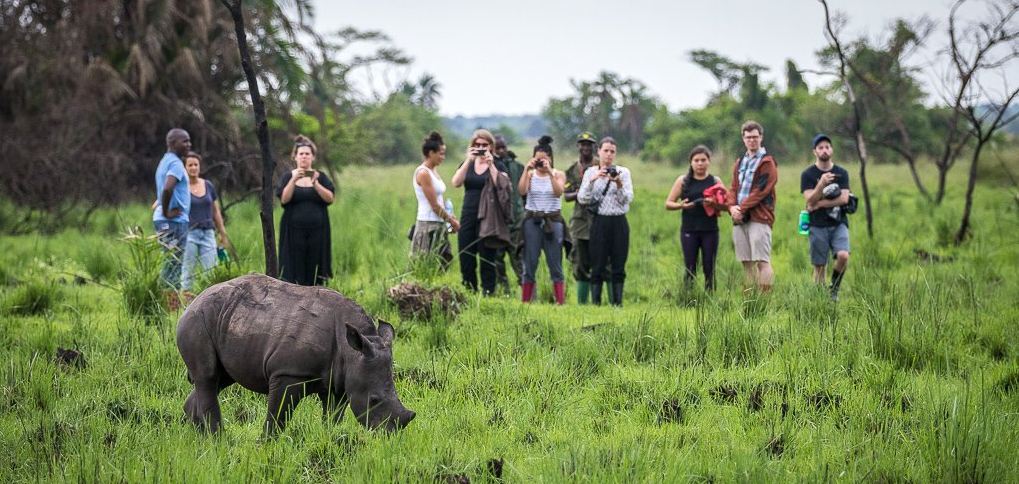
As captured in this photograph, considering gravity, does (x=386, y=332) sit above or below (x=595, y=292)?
above

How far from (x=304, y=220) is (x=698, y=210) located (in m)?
3.83

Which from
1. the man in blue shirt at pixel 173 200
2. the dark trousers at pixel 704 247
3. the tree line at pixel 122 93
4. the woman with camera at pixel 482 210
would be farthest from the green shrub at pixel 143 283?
the tree line at pixel 122 93

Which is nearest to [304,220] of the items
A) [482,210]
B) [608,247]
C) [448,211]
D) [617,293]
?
[448,211]

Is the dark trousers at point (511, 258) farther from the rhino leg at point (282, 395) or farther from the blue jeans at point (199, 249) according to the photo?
the rhino leg at point (282, 395)

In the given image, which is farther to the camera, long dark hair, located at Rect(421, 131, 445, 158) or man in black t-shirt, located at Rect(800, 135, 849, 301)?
man in black t-shirt, located at Rect(800, 135, 849, 301)

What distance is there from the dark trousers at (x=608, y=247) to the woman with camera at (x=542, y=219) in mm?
404

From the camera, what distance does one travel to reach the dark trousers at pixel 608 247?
382 inches

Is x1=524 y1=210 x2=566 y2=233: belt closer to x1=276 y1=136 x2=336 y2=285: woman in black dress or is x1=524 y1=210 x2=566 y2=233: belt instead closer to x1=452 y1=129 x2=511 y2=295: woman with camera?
x1=452 y1=129 x2=511 y2=295: woman with camera

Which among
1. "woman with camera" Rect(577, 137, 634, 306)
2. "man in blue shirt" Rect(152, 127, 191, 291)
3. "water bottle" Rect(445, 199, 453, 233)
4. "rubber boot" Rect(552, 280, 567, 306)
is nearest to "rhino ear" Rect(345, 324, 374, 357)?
"man in blue shirt" Rect(152, 127, 191, 291)

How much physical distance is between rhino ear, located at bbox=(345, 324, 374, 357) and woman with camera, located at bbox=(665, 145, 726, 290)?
18.5 ft

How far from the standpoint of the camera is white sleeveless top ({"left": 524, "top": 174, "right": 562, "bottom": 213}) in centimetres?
988

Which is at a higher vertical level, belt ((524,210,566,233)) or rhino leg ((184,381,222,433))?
belt ((524,210,566,233))

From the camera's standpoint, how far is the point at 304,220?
343 inches

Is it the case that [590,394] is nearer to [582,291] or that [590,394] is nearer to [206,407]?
[206,407]
